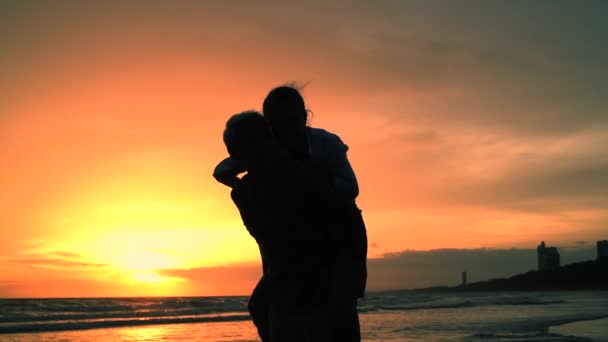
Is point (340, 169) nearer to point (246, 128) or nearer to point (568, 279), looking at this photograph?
point (246, 128)

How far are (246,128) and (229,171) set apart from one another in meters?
0.17

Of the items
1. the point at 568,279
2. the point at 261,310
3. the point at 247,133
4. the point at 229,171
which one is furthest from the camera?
the point at 568,279

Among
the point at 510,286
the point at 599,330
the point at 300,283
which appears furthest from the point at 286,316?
the point at 510,286

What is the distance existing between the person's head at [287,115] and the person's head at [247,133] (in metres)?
0.12

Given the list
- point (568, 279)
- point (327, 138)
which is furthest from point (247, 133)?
point (568, 279)

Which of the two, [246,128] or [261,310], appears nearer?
[246,128]

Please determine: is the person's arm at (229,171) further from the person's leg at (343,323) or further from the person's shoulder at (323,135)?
the person's leg at (343,323)

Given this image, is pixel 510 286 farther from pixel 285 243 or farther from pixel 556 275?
pixel 285 243

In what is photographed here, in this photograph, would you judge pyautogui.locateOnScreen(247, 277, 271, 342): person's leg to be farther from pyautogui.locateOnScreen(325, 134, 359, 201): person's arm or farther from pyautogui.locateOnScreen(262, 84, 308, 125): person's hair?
pyautogui.locateOnScreen(262, 84, 308, 125): person's hair

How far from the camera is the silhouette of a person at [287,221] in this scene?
164 centimetres

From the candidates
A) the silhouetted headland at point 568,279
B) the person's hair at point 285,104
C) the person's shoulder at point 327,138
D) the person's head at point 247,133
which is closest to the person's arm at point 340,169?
the person's shoulder at point 327,138

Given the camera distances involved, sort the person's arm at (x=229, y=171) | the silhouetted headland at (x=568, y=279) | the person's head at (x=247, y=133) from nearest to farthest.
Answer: the person's head at (x=247, y=133)
the person's arm at (x=229, y=171)
the silhouetted headland at (x=568, y=279)

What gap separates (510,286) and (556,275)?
278 inches

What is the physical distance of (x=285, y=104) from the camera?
1771mm
